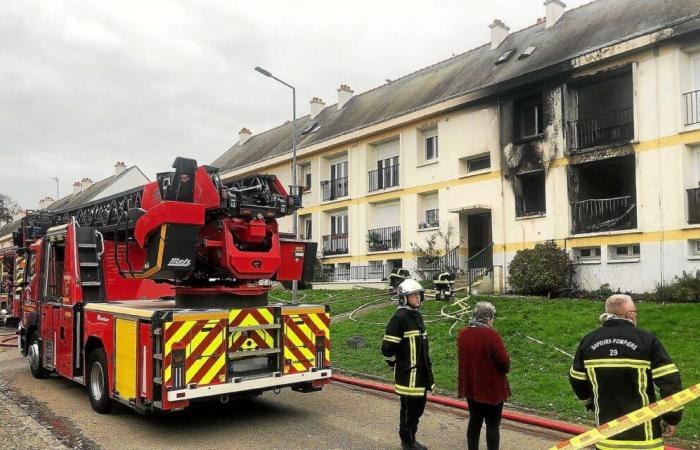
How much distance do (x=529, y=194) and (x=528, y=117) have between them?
270 centimetres

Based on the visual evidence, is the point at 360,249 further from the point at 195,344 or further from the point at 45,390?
the point at 195,344

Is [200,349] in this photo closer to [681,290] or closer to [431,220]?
[681,290]

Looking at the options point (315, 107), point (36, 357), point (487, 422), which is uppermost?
point (315, 107)

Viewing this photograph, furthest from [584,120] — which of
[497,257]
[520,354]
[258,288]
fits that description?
[258,288]

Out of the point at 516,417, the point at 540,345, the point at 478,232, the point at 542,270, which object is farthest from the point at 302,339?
the point at 478,232

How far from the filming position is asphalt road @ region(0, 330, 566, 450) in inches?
270

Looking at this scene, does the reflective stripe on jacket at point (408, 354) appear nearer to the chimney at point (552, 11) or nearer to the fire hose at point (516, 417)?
the fire hose at point (516, 417)

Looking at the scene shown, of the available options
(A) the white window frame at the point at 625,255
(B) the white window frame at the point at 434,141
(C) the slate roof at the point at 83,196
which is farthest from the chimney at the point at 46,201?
(A) the white window frame at the point at 625,255

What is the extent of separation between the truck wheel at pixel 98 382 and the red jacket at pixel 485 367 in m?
4.88

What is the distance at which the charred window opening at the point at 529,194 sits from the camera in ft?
69.2

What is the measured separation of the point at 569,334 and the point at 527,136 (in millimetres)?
10600

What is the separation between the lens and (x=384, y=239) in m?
26.8

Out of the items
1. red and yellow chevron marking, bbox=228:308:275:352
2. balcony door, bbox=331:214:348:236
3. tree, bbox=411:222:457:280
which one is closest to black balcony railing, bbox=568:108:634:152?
tree, bbox=411:222:457:280

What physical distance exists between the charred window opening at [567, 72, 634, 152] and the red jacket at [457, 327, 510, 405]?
15286 mm
